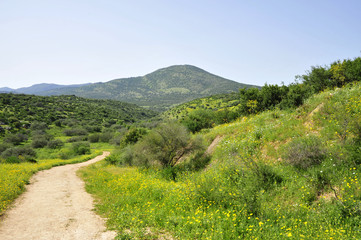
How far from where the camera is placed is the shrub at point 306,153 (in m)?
8.13

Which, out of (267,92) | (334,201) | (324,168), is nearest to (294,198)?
(334,201)

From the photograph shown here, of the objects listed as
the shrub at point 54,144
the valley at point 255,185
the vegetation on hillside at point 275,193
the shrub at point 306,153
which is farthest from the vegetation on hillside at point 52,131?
the shrub at point 306,153

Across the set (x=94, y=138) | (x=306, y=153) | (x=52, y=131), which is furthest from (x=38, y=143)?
(x=306, y=153)

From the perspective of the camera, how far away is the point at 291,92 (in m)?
20.0

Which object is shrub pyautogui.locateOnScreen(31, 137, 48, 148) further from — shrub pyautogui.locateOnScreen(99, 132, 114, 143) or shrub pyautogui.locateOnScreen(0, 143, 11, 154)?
shrub pyautogui.locateOnScreen(99, 132, 114, 143)

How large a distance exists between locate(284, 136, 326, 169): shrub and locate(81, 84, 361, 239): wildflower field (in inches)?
1.5

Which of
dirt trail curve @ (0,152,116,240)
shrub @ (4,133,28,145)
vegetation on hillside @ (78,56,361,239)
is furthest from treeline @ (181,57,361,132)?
shrub @ (4,133,28,145)

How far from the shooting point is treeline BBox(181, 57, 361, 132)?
19.8 meters

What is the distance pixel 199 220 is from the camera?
6352 millimetres

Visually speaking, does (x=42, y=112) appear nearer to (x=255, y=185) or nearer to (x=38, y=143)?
(x=38, y=143)

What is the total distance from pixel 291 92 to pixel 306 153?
46.1 ft

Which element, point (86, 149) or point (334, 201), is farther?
point (86, 149)

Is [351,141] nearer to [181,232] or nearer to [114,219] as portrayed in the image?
[181,232]

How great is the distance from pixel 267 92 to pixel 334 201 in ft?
84.7
